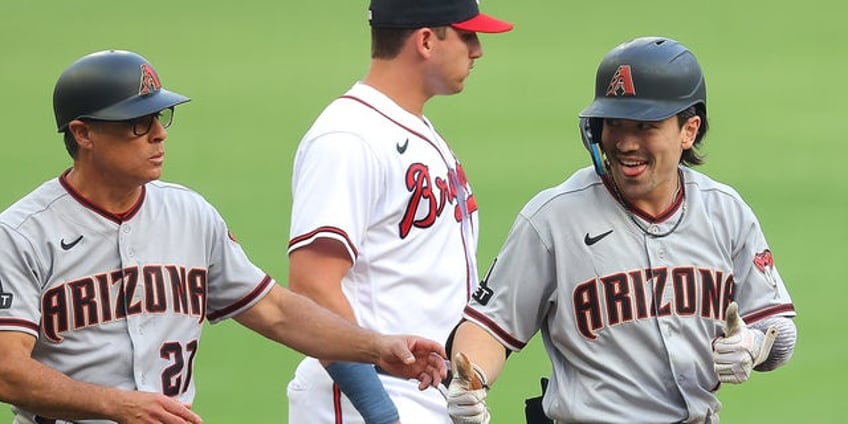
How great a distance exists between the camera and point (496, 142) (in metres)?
13.0

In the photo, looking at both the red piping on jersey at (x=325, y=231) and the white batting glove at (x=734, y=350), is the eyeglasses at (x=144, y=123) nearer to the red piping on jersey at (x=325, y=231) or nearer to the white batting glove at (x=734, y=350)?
the red piping on jersey at (x=325, y=231)

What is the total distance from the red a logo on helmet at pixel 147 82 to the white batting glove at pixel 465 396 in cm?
117

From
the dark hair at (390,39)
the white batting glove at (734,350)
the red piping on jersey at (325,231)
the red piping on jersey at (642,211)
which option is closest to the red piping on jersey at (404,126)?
the dark hair at (390,39)

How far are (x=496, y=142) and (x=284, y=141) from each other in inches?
62.4

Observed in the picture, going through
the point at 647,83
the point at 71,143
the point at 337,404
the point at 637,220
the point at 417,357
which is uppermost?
the point at 647,83

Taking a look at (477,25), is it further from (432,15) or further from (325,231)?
(325,231)

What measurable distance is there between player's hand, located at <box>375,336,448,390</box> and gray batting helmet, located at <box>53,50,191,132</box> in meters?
0.91

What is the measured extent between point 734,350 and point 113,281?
5.41 feet

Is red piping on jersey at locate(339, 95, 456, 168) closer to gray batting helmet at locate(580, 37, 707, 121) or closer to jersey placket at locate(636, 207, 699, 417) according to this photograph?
gray batting helmet at locate(580, 37, 707, 121)

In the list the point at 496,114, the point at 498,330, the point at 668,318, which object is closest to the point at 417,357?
the point at 498,330

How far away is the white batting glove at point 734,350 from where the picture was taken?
14.4 ft

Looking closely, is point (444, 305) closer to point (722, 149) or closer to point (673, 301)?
point (673, 301)

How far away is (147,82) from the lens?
4785 millimetres

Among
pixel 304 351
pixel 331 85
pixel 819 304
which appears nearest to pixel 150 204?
pixel 304 351
